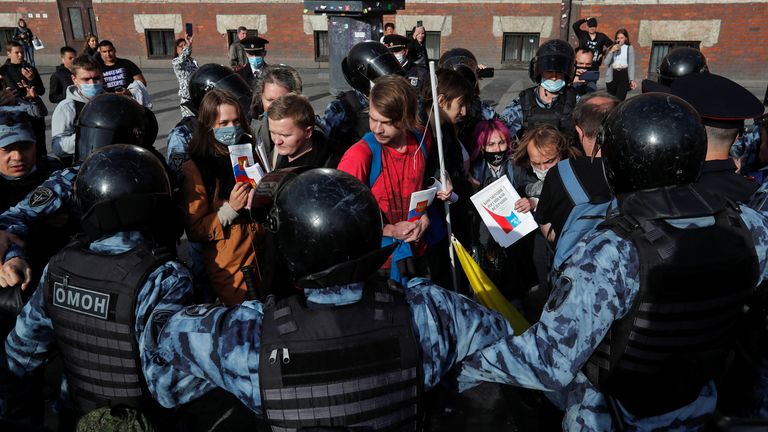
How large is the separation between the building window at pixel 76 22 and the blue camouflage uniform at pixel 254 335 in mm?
22240

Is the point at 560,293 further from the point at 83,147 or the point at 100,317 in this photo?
the point at 83,147

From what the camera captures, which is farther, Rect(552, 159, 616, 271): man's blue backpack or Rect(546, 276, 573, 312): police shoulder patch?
Rect(552, 159, 616, 271): man's blue backpack

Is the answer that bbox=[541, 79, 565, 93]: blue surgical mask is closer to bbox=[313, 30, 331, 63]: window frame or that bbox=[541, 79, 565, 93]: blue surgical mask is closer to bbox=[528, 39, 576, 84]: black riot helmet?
bbox=[528, 39, 576, 84]: black riot helmet

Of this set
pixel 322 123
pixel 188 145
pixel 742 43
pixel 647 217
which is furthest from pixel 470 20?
pixel 647 217

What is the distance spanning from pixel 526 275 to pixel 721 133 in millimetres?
2071

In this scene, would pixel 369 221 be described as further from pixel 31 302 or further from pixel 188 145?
pixel 188 145

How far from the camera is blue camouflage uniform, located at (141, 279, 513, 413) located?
1.66 metres

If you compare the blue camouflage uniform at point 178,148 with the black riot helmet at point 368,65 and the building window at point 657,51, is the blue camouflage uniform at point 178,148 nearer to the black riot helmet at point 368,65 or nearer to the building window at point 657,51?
the black riot helmet at point 368,65

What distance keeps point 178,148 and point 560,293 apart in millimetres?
2530

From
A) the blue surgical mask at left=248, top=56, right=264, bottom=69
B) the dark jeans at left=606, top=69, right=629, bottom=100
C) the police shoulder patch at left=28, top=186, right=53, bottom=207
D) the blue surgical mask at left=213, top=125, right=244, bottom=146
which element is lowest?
the dark jeans at left=606, top=69, right=629, bottom=100

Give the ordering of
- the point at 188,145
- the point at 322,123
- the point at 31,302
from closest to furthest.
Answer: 1. the point at 31,302
2. the point at 188,145
3. the point at 322,123

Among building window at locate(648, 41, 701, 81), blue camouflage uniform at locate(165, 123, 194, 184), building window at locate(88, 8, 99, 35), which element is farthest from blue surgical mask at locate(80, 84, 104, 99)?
building window at locate(88, 8, 99, 35)

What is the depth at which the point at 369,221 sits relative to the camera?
1753 millimetres

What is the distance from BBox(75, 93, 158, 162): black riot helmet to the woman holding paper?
0.31 meters
